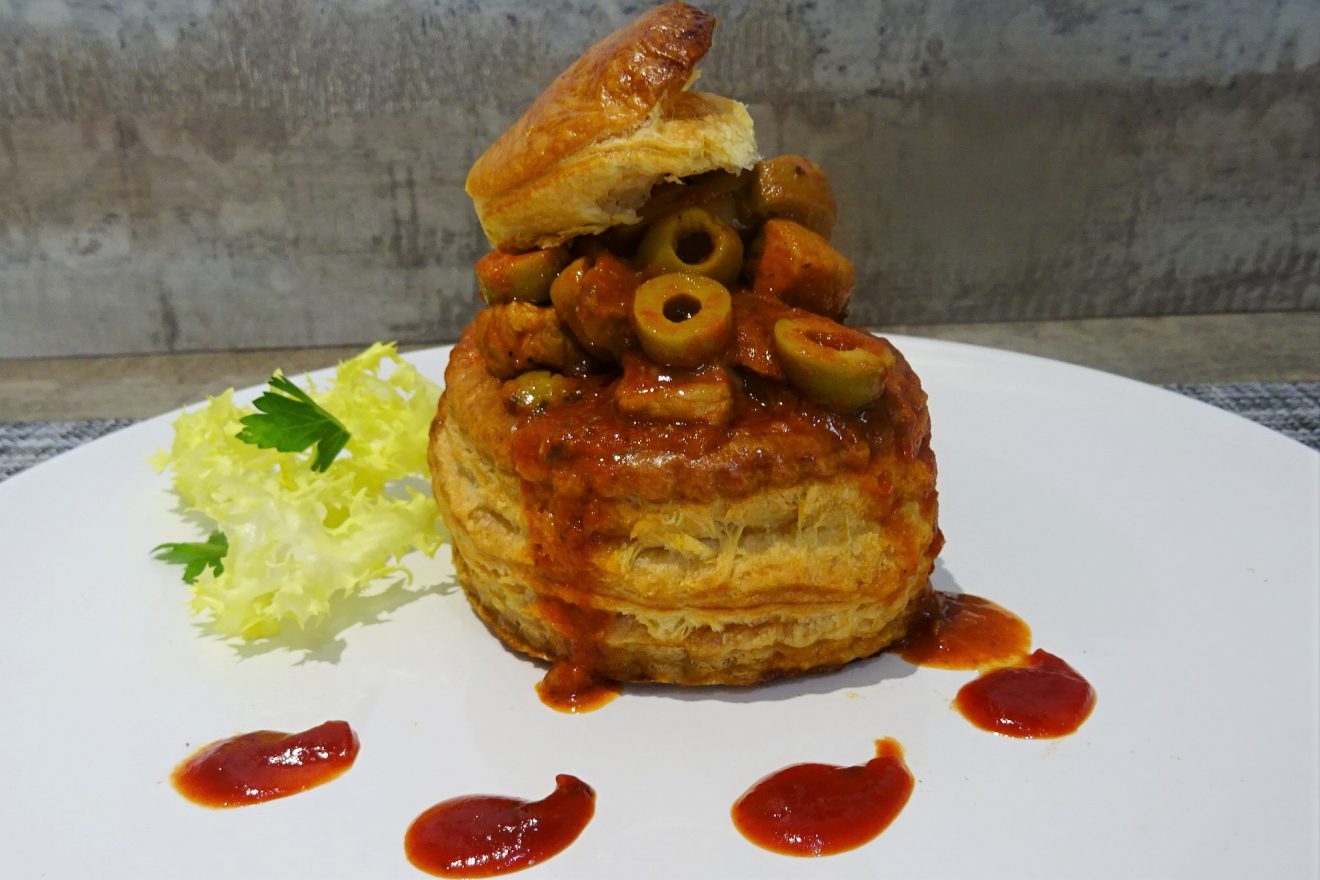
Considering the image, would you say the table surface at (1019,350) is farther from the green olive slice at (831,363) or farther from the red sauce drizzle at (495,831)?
the red sauce drizzle at (495,831)

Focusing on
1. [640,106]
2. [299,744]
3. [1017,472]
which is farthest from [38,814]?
[1017,472]

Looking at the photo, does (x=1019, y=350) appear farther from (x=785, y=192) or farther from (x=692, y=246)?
(x=692, y=246)

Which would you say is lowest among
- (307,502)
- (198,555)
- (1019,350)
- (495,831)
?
(1019,350)

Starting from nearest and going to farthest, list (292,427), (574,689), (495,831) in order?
(495,831) → (574,689) → (292,427)

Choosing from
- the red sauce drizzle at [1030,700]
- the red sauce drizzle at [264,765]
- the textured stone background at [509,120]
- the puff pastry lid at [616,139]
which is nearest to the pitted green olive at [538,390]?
the puff pastry lid at [616,139]

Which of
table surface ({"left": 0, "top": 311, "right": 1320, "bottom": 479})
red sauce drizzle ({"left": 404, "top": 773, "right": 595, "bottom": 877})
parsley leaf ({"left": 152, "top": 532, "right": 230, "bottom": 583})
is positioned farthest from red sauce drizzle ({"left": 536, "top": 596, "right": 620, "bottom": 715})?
table surface ({"left": 0, "top": 311, "right": 1320, "bottom": 479})

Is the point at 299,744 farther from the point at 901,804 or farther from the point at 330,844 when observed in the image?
the point at 901,804

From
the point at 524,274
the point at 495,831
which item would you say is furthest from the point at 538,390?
the point at 495,831
